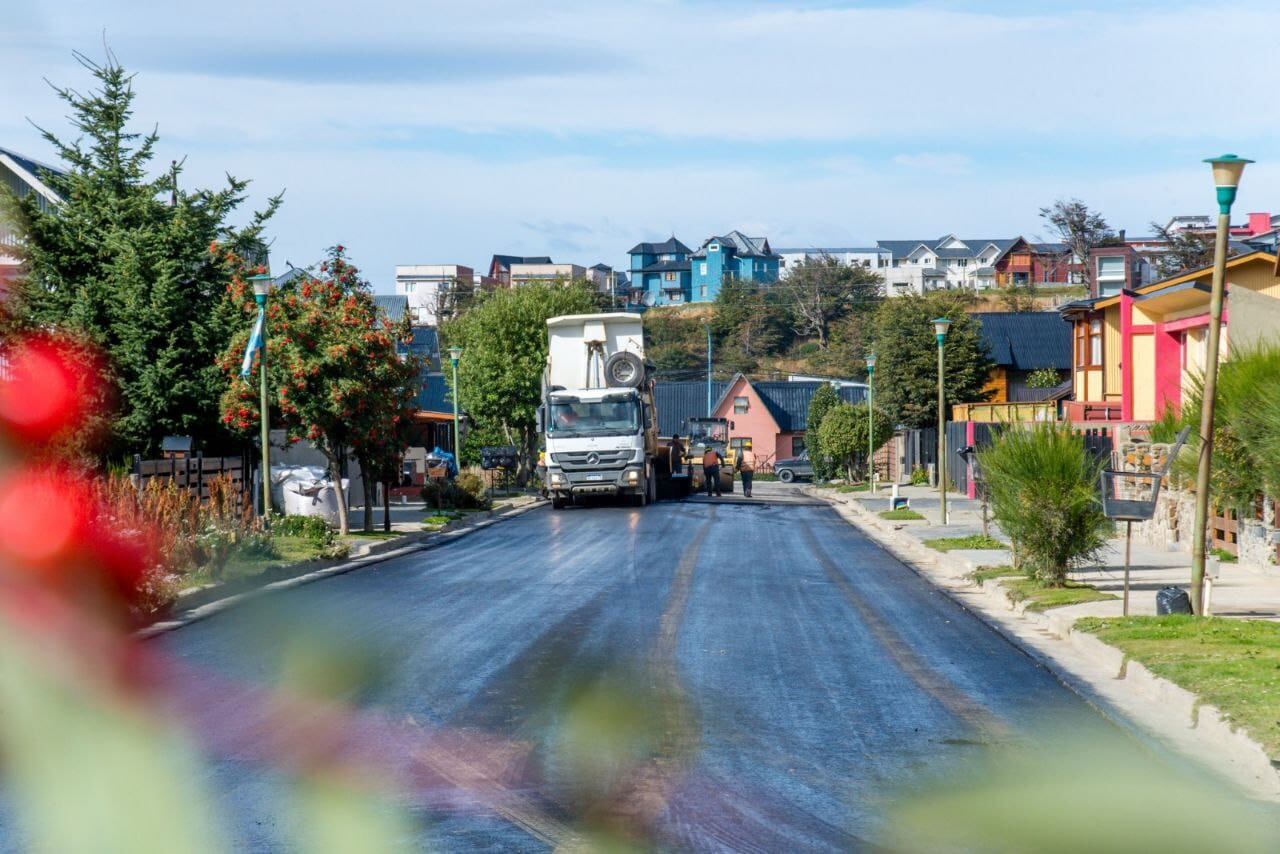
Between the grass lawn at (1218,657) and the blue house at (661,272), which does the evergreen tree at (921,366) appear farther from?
the blue house at (661,272)

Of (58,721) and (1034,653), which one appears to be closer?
(58,721)

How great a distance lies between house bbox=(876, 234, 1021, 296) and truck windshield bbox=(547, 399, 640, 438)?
105 metres

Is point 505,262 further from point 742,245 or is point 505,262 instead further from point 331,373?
point 331,373

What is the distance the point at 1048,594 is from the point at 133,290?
75.6ft

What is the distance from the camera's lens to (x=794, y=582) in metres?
20.6

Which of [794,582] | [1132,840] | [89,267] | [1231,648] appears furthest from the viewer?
[89,267]

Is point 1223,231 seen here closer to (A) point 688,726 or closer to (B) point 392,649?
(A) point 688,726

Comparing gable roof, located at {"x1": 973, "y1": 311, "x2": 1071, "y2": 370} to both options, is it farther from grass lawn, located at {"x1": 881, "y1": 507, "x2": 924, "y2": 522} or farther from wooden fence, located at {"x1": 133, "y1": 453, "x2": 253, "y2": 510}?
wooden fence, located at {"x1": 133, "y1": 453, "x2": 253, "y2": 510}

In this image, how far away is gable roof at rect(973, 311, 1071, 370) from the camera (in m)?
72.3

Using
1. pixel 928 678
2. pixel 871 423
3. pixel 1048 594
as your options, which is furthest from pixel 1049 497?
pixel 871 423

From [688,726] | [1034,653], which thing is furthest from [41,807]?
[1034,653]

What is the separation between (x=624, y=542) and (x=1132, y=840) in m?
21.8

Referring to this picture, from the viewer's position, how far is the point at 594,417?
1662 inches

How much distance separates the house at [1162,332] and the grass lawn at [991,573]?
556 centimetres
